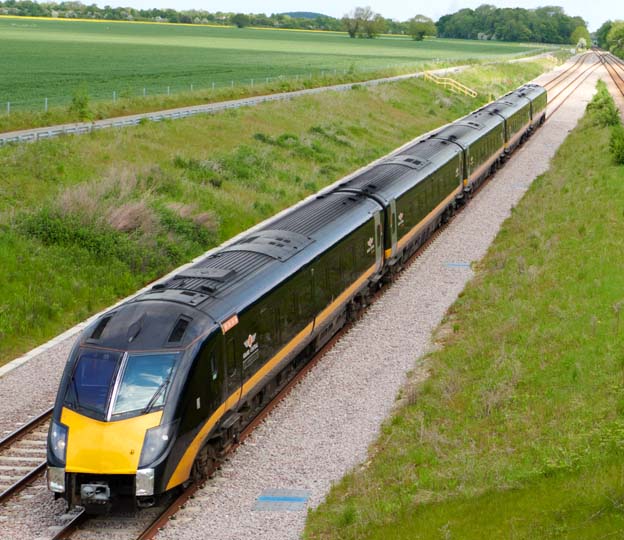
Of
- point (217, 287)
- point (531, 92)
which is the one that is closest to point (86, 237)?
point (217, 287)

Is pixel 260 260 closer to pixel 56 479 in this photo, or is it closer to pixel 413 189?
pixel 56 479

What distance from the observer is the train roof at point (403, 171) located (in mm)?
25141

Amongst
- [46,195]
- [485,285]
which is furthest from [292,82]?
[485,285]

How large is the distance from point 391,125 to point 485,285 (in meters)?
42.9

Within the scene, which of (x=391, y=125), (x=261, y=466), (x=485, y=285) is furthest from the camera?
(x=391, y=125)

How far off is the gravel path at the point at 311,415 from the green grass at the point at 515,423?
569mm

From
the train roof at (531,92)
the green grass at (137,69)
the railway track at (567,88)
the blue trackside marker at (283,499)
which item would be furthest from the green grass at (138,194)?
the railway track at (567,88)

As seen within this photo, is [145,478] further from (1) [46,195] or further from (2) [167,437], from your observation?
(1) [46,195]

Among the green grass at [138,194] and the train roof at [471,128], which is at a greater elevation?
the train roof at [471,128]

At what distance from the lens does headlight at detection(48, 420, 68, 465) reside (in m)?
12.8

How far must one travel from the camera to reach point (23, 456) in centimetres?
1556

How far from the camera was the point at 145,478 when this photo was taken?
41.2ft

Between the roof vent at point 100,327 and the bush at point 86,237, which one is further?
the bush at point 86,237

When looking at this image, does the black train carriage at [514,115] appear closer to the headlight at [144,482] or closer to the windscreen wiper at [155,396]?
the windscreen wiper at [155,396]
